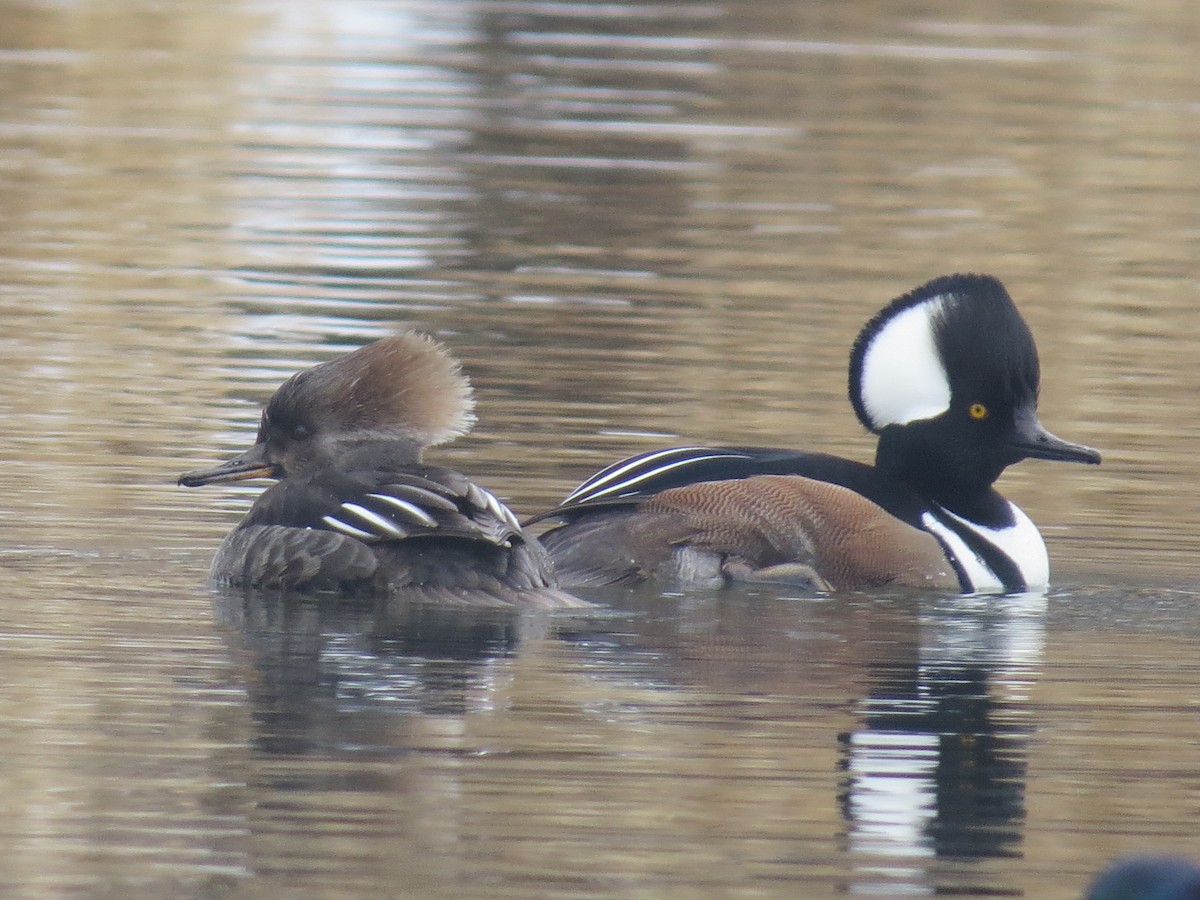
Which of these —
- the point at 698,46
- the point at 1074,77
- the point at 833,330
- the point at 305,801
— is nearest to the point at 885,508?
the point at 305,801

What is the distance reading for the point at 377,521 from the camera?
847 centimetres

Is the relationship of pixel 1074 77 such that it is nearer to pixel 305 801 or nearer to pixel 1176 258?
pixel 1176 258

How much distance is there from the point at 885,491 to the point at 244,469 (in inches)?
95.4

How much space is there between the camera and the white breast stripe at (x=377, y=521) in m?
8.41

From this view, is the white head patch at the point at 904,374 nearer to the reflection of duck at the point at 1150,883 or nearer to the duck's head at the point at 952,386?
the duck's head at the point at 952,386

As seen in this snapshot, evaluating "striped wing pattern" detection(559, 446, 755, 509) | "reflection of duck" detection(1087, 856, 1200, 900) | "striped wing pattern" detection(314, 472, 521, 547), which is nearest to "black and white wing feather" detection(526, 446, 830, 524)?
"striped wing pattern" detection(559, 446, 755, 509)

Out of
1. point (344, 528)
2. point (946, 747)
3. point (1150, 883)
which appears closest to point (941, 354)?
point (344, 528)

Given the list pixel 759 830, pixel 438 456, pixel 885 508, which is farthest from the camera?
pixel 438 456

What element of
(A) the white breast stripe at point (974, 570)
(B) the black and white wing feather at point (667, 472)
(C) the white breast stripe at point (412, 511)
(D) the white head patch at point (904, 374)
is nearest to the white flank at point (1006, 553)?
(A) the white breast stripe at point (974, 570)

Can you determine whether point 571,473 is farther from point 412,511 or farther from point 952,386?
point 412,511

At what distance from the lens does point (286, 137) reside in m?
24.5

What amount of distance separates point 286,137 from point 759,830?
62.4 ft

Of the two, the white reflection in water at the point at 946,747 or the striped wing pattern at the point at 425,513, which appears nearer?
the white reflection in water at the point at 946,747

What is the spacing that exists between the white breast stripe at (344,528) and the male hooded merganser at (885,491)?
885 millimetres
